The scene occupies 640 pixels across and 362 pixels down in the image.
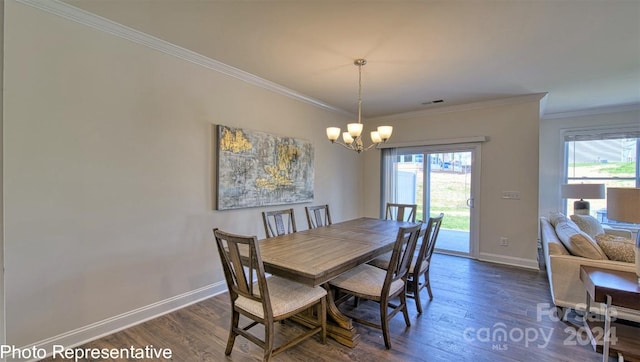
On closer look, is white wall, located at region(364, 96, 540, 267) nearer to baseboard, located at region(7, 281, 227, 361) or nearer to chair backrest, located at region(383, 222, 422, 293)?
chair backrest, located at region(383, 222, 422, 293)

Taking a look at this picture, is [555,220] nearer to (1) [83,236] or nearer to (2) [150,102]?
(2) [150,102]

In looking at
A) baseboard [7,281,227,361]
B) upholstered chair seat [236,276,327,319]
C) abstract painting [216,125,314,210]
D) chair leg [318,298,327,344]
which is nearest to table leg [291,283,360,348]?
chair leg [318,298,327,344]

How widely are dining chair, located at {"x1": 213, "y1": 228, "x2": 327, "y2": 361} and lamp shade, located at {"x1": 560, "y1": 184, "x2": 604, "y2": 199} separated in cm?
485

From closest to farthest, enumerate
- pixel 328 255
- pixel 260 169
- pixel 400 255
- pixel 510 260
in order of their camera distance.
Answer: pixel 328 255
pixel 400 255
pixel 260 169
pixel 510 260

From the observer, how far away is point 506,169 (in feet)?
15.4

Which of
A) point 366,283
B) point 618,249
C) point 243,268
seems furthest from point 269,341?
point 618,249

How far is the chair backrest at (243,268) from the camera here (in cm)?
194

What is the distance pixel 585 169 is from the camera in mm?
5613

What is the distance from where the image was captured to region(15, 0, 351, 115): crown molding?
7.39 ft

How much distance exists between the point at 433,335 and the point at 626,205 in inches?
67.4

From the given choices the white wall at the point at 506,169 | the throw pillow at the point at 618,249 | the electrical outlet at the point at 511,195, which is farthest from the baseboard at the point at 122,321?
the electrical outlet at the point at 511,195

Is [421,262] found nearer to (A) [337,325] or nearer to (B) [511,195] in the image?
(A) [337,325]

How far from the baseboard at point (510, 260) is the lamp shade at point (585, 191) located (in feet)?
4.69

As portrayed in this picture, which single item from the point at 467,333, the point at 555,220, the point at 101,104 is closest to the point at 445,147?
the point at 555,220
